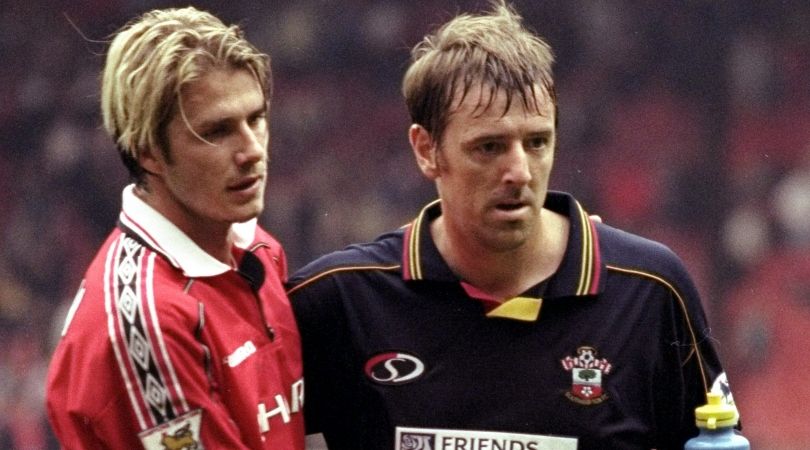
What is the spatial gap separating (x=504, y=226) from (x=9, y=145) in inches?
335

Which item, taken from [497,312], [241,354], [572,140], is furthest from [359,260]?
[572,140]

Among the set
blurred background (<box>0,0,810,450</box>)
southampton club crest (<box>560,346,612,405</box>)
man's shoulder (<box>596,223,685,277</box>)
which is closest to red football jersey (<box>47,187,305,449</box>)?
southampton club crest (<box>560,346,612,405</box>)

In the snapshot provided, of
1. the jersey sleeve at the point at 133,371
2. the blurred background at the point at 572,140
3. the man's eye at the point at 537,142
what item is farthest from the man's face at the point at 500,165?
the blurred background at the point at 572,140

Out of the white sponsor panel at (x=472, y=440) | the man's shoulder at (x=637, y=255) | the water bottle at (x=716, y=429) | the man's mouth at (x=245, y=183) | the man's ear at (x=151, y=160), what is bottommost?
the white sponsor panel at (x=472, y=440)

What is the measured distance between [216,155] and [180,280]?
0.75ft

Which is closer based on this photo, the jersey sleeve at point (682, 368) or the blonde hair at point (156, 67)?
the blonde hair at point (156, 67)

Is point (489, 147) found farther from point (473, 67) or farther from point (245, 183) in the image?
point (245, 183)

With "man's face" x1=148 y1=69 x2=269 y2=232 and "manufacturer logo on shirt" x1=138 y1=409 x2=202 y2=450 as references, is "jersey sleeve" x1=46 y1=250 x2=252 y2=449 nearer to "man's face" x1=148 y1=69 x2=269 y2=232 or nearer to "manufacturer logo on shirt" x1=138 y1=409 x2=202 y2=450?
"manufacturer logo on shirt" x1=138 y1=409 x2=202 y2=450

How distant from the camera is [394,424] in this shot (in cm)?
331

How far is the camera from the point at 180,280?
10.1ft

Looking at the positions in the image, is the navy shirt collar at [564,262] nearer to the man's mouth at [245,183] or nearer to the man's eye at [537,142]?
the man's eye at [537,142]

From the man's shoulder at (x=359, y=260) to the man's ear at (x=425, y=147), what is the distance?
0.52 feet

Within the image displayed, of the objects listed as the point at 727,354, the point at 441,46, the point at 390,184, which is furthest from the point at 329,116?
the point at 441,46

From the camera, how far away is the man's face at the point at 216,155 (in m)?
3.10
